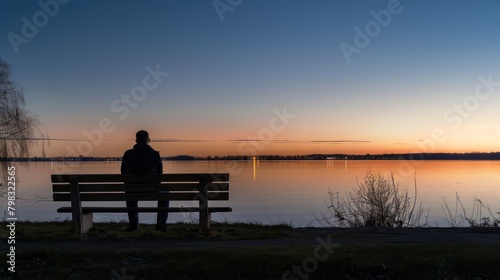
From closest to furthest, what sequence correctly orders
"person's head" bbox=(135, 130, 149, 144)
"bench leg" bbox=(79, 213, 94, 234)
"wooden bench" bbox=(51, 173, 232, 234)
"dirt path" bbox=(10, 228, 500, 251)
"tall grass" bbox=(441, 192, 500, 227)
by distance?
"dirt path" bbox=(10, 228, 500, 251) → "bench leg" bbox=(79, 213, 94, 234) → "wooden bench" bbox=(51, 173, 232, 234) → "person's head" bbox=(135, 130, 149, 144) → "tall grass" bbox=(441, 192, 500, 227)

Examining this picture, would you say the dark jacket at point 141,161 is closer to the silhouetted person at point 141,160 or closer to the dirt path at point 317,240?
the silhouetted person at point 141,160

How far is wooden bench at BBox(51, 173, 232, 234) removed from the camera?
9.43m

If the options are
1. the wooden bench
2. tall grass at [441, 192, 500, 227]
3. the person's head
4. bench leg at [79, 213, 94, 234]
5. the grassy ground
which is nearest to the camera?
the grassy ground

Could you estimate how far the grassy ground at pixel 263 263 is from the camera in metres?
6.58

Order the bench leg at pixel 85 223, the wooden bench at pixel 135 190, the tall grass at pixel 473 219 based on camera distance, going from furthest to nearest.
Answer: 1. the tall grass at pixel 473 219
2. the wooden bench at pixel 135 190
3. the bench leg at pixel 85 223

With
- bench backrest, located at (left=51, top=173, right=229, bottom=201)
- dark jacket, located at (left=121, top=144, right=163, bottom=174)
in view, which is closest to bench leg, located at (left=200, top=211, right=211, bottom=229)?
bench backrest, located at (left=51, top=173, right=229, bottom=201)

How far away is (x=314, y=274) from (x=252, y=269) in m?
0.77

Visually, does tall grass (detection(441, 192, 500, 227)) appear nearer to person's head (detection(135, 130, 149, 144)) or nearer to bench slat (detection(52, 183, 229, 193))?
bench slat (detection(52, 183, 229, 193))

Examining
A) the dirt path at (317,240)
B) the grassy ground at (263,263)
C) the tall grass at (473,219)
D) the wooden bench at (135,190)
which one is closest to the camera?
the grassy ground at (263,263)

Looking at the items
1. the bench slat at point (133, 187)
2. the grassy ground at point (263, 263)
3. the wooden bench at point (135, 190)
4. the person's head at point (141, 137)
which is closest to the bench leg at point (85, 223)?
the wooden bench at point (135, 190)

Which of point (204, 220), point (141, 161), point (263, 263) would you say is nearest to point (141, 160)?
point (141, 161)

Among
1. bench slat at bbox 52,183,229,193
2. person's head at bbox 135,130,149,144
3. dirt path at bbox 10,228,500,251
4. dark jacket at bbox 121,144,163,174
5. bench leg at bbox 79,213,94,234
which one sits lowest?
dirt path at bbox 10,228,500,251

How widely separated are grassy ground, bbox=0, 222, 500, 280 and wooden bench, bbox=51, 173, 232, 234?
1.96m

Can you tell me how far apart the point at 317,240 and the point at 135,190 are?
130 inches
